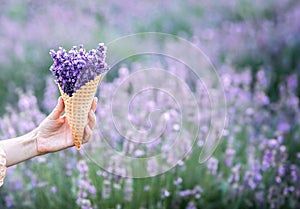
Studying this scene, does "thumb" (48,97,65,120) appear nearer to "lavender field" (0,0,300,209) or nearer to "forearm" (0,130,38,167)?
"forearm" (0,130,38,167)

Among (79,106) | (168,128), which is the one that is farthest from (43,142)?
(168,128)

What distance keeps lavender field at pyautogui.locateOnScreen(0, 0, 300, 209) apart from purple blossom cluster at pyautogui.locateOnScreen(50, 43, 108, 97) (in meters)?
0.94

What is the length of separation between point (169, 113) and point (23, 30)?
3.28 metres

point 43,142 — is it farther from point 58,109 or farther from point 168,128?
point 168,128

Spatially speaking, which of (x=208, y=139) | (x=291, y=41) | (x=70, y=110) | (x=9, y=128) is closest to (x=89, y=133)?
(x=70, y=110)

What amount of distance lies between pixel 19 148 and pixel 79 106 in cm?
32

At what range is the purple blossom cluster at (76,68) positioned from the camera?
6.15 feet

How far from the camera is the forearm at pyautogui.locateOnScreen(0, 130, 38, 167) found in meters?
Answer: 2.09

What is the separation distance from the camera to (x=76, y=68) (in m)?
1.88

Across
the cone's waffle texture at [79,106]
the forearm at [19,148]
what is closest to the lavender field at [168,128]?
the forearm at [19,148]

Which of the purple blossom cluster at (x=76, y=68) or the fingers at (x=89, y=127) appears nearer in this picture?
the purple blossom cluster at (x=76, y=68)

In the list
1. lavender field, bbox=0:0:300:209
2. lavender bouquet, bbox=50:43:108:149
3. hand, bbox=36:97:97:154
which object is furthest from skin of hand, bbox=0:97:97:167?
lavender field, bbox=0:0:300:209

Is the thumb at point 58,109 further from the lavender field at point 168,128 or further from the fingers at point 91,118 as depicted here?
the lavender field at point 168,128

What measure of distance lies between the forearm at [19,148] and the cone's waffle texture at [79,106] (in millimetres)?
189
